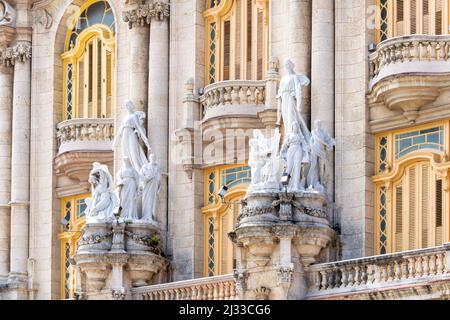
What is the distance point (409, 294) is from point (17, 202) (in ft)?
52.3

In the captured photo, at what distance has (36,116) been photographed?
185 feet

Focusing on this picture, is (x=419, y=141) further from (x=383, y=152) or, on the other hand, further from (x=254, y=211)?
(x=254, y=211)

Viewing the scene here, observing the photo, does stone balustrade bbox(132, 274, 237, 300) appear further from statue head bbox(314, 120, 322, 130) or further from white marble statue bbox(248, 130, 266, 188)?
statue head bbox(314, 120, 322, 130)

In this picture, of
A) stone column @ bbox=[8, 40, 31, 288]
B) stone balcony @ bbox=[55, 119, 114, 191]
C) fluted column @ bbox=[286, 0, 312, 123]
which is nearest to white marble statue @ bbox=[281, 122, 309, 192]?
fluted column @ bbox=[286, 0, 312, 123]

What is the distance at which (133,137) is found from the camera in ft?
167

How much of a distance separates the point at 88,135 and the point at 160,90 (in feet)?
9.87

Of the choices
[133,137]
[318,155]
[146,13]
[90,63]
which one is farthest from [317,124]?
[90,63]

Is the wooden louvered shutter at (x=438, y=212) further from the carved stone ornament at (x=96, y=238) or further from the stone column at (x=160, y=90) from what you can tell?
the carved stone ornament at (x=96, y=238)

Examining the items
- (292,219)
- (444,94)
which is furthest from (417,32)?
(292,219)

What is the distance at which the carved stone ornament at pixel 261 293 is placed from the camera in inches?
1786

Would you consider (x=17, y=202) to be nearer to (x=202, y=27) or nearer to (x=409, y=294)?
(x=202, y=27)

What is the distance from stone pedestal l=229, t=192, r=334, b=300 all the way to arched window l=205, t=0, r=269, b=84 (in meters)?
5.14

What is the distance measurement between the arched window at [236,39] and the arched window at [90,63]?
3934 mm

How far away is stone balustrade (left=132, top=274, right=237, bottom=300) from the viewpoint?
156ft
